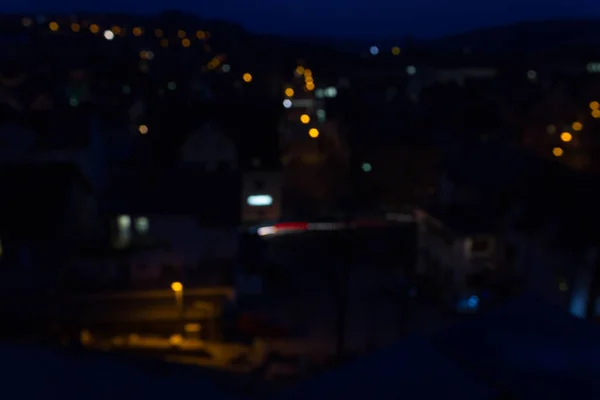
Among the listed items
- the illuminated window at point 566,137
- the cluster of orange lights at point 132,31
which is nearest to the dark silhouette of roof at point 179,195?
the illuminated window at point 566,137

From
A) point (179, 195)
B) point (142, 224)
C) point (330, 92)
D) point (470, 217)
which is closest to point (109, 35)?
point (330, 92)

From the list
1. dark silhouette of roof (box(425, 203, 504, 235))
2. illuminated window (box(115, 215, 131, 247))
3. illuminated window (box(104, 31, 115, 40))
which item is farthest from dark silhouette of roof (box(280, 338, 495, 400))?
illuminated window (box(104, 31, 115, 40))

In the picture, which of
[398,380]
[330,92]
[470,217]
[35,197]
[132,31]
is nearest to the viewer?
[398,380]

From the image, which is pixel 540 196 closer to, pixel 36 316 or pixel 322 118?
pixel 36 316

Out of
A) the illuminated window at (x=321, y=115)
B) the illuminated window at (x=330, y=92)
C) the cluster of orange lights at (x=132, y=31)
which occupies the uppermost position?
the cluster of orange lights at (x=132, y=31)

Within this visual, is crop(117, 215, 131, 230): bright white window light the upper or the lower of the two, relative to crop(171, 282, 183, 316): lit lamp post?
upper

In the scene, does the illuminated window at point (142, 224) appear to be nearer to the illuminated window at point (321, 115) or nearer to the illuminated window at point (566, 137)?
the illuminated window at point (321, 115)

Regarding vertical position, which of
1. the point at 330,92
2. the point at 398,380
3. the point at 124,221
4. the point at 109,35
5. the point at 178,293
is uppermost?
the point at 109,35

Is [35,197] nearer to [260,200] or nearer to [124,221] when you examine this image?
[124,221]

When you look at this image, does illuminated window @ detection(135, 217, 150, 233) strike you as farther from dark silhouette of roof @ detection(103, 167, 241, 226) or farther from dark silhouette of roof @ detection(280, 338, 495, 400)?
dark silhouette of roof @ detection(280, 338, 495, 400)
